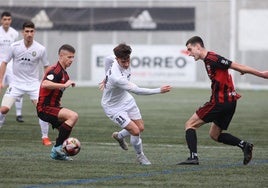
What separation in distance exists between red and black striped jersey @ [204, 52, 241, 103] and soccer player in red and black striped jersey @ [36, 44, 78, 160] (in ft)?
6.56

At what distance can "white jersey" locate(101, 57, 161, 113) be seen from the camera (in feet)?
40.5

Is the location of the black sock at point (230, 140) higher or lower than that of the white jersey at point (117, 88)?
lower

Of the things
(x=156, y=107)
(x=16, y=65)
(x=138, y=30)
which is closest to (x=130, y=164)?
(x=16, y=65)

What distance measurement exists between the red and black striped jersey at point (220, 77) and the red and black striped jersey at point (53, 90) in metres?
2.12

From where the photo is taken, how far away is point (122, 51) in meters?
12.3

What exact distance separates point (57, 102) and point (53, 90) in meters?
0.21

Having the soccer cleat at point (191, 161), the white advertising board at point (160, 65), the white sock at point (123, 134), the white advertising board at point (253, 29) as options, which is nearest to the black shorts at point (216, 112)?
the soccer cleat at point (191, 161)

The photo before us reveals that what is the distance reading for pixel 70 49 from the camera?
12.9 meters

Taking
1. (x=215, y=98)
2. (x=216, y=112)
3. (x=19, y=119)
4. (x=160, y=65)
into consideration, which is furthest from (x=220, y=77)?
(x=160, y=65)

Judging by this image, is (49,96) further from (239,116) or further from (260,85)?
(260,85)

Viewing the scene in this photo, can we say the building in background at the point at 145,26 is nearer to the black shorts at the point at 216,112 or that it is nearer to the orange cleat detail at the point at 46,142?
the orange cleat detail at the point at 46,142

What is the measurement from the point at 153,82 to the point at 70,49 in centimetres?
2315

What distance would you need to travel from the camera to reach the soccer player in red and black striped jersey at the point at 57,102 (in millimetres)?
12711

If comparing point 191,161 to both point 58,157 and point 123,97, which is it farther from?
point 58,157
